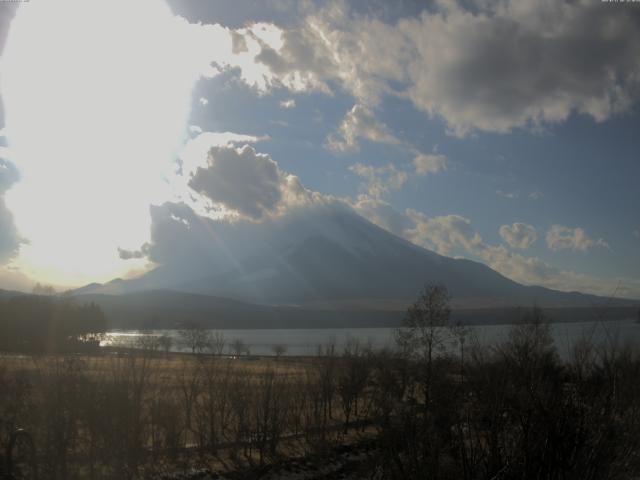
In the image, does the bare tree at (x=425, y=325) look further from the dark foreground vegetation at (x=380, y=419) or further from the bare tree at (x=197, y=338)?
the bare tree at (x=197, y=338)

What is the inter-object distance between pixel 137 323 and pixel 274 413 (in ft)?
554

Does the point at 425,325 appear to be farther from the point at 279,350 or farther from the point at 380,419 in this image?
the point at 279,350

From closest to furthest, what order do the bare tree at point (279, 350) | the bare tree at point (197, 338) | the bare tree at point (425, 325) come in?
1. the bare tree at point (425, 325)
2. the bare tree at point (279, 350)
3. the bare tree at point (197, 338)

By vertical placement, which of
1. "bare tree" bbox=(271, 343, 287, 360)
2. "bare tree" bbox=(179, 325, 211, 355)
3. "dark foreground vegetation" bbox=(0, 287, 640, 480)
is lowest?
"bare tree" bbox=(271, 343, 287, 360)

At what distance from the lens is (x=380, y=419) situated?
9.02 m

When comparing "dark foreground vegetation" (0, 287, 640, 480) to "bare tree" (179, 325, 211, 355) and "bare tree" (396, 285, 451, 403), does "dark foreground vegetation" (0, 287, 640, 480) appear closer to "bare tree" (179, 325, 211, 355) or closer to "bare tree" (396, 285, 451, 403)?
"bare tree" (396, 285, 451, 403)

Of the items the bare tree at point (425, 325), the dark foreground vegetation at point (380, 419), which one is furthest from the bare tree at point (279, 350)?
the dark foreground vegetation at point (380, 419)

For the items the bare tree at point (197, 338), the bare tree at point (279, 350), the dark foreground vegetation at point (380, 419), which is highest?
the dark foreground vegetation at point (380, 419)

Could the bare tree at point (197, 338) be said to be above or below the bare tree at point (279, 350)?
above

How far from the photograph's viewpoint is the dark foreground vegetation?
5668mm

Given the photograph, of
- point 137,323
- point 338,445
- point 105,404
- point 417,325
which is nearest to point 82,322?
point 417,325

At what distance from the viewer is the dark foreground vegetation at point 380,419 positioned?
5.67 meters

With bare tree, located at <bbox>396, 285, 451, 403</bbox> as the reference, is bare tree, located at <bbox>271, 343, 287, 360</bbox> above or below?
below

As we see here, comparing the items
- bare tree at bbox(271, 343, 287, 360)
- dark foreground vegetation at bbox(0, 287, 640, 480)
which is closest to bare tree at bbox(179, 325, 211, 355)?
bare tree at bbox(271, 343, 287, 360)
